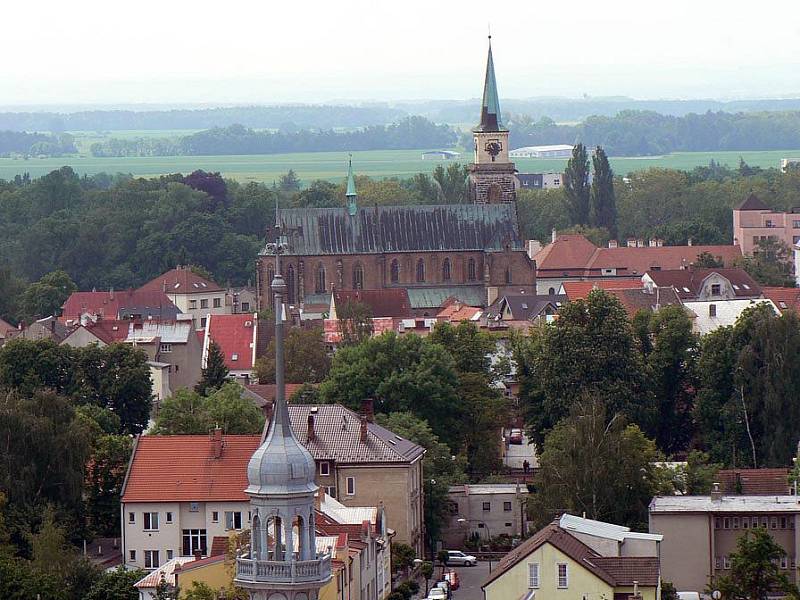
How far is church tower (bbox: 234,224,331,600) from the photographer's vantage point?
115ft

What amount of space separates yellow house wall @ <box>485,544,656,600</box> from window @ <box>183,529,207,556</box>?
437 inches

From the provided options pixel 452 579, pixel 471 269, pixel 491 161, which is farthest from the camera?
pixel 491 161

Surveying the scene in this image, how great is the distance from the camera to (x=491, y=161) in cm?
16512

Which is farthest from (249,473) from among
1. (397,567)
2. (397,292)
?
(397,292)

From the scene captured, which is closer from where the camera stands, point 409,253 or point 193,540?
point 193,540

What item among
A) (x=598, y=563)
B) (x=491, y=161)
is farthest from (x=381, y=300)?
(x=598, y=563)

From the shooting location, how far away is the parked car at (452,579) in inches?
2702

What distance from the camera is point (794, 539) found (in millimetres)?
69688

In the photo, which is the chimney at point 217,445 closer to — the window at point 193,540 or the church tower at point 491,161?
the window at point 193,540

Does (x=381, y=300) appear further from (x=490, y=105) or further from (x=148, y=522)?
(x=148, y=522)

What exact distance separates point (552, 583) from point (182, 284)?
95496mm

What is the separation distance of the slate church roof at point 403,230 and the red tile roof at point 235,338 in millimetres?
24747

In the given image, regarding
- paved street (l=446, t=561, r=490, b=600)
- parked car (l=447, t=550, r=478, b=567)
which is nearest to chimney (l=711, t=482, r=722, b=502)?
paved street (l=446, t=561, r=490, b=600)

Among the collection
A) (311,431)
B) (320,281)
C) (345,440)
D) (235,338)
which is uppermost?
(311,431)
